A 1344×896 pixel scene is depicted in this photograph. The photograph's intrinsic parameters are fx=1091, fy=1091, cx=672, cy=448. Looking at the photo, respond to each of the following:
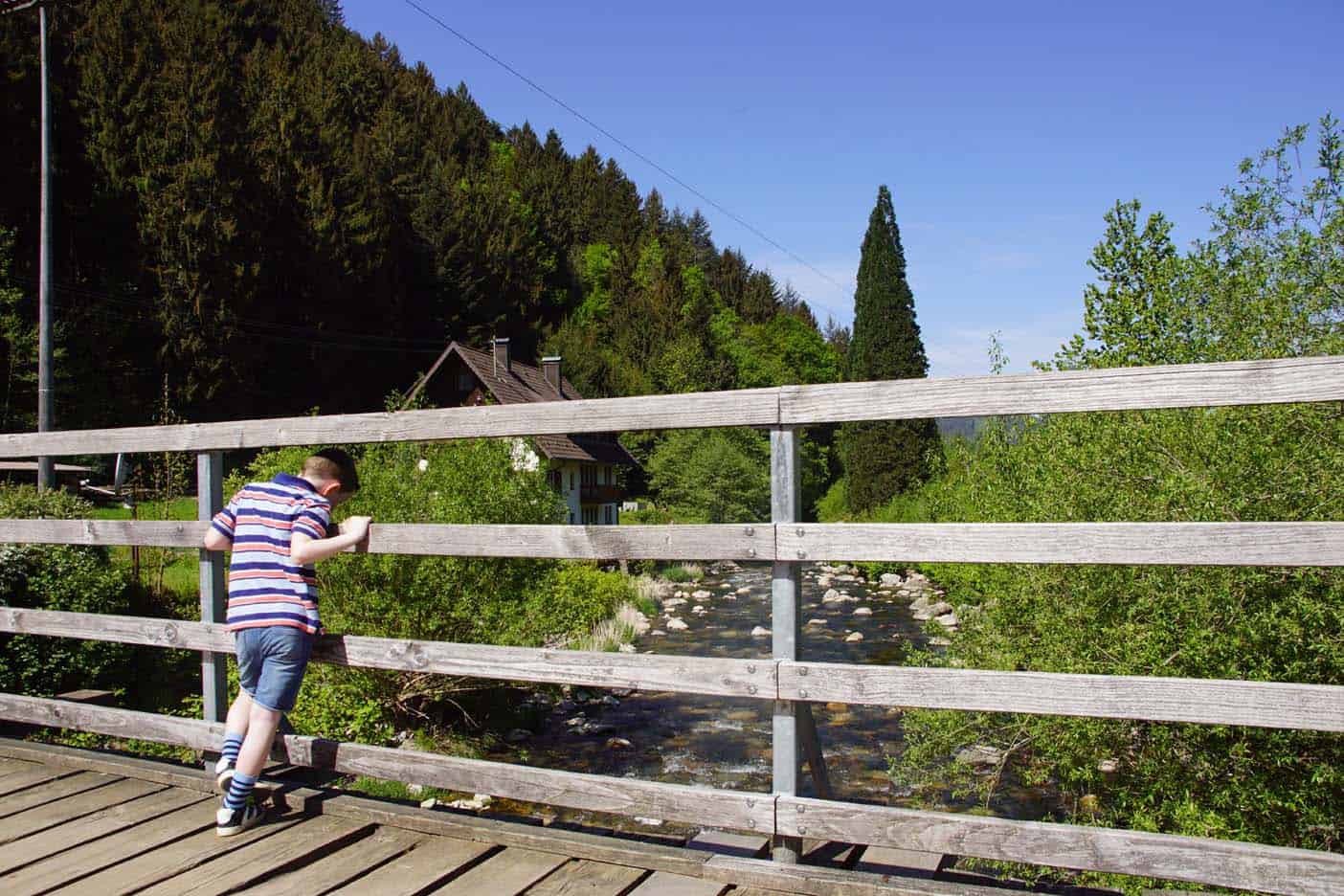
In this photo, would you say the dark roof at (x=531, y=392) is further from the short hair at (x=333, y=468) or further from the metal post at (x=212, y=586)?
the short hair at (x=333, y=468)

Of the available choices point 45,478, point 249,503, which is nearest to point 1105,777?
point 249,503

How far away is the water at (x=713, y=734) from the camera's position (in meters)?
12.5

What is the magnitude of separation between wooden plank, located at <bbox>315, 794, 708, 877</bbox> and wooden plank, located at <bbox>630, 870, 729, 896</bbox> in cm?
4

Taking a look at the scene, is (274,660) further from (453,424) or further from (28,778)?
(28,778)

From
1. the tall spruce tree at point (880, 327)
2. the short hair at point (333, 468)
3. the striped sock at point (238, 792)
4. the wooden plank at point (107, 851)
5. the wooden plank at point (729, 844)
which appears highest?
the tall spruce tree at point (880, 327)

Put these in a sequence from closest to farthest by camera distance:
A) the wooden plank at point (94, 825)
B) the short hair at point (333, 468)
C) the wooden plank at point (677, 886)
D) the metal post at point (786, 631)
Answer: the wooden plank at point (677, 886) → the metal post at point (786, 631) → the wooden plank at point (94, 825) → the short hair at point (333, 468)

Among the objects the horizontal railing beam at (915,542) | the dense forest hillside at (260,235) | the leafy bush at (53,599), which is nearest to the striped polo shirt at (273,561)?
the horizontal railing beam at (915,542)

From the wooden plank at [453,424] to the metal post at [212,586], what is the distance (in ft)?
0.29

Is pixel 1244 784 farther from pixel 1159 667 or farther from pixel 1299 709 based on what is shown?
pixel 1299 709

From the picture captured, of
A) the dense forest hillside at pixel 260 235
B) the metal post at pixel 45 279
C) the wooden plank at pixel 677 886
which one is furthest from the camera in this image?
the dense forest hillside at pixel 260 235

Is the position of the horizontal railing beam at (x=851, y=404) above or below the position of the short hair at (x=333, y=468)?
above

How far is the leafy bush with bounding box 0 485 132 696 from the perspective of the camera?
33.2ft

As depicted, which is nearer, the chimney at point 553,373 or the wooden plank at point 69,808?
the wooden plank at point 69,808

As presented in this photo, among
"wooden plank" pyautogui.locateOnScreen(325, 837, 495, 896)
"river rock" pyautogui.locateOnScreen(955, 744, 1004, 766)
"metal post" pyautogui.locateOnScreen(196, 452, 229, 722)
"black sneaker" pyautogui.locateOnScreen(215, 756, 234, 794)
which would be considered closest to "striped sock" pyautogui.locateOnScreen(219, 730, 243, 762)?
"black sneaker" pyautogui.locateOnScreen(215, 756, 234, 794)
